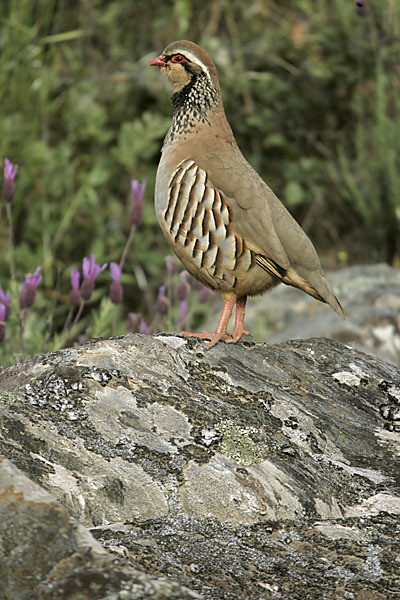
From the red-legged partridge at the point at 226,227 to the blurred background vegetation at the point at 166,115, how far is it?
11.0ft

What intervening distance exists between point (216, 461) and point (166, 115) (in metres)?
6.09

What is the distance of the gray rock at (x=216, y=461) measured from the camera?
2.08 metres

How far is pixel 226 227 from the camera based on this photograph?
343 centimetres

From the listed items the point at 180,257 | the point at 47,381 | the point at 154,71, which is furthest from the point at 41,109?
the point at 47,381

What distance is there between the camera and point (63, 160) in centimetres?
711

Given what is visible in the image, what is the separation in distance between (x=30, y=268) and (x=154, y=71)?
2.60 m

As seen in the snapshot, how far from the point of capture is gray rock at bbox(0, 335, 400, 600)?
6.82 feet

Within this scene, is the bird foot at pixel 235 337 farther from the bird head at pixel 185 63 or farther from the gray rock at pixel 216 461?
the bird head at pixel 185 63

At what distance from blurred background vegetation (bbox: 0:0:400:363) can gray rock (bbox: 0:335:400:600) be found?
400cm

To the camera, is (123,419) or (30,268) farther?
(30,268)

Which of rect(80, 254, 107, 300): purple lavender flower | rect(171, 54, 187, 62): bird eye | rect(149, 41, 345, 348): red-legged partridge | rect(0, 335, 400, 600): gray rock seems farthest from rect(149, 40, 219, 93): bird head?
rect(0, 335, 400, 600): gray rock

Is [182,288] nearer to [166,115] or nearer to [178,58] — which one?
[178,58]

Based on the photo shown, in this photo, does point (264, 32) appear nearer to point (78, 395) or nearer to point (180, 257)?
point (180, 257)

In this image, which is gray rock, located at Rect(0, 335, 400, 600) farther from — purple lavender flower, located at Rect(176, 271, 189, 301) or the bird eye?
the bird eye
